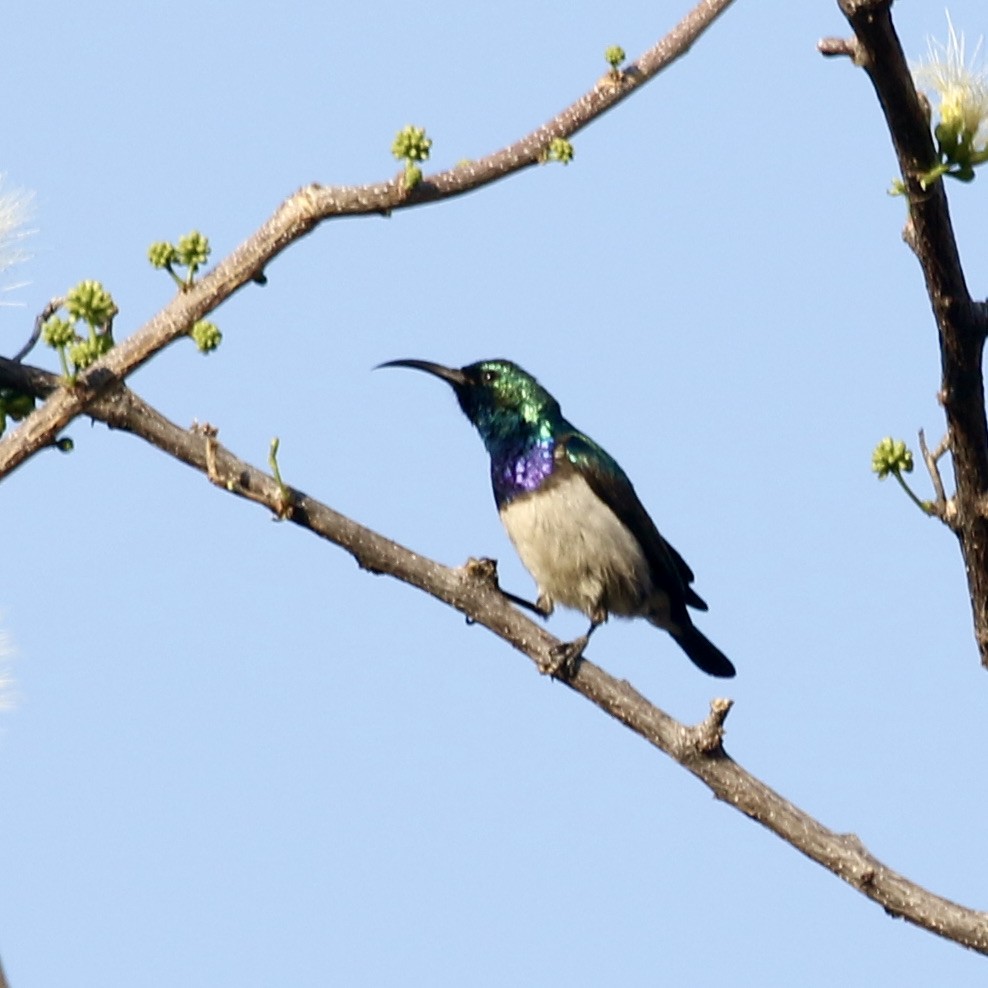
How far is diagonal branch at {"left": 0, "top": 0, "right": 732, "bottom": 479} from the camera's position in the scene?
3381mm

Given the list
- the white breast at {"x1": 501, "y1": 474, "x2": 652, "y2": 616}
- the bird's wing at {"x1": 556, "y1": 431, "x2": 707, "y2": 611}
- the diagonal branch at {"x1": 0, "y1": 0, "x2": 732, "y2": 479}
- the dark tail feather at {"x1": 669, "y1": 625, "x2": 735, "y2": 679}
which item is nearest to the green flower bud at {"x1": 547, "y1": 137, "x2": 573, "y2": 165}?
the diagonal branch at {"x1": 0, "y1": 0, "x2": 732, "y2": 479}

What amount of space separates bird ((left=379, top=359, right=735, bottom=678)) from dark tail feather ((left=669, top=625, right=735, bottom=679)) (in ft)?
0.72

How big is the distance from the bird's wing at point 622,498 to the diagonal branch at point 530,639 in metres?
2.66

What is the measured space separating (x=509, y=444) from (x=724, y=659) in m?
1.55

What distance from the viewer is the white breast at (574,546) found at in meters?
6.73

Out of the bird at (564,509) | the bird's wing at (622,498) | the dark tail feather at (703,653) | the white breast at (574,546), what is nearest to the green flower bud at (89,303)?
the bird at (564,509)

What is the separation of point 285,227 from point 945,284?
1.41 m

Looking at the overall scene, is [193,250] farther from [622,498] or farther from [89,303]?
[622,498]

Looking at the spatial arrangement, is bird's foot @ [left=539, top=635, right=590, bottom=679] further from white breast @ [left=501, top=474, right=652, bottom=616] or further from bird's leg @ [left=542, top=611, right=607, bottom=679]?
white breast @ [left=501, top=474, right=652, bottom=616]

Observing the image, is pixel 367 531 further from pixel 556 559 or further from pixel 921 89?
pixel 556 559

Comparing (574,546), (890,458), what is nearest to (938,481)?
(890,458)

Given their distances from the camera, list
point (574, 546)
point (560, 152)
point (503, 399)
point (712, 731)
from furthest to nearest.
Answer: point (503, 399) < point (574, 546) < point (712, 731) < point (560, 152)

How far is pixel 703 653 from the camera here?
7625 mm

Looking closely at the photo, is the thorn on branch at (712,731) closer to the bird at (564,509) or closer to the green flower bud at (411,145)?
the green flower bud at (411,145)
